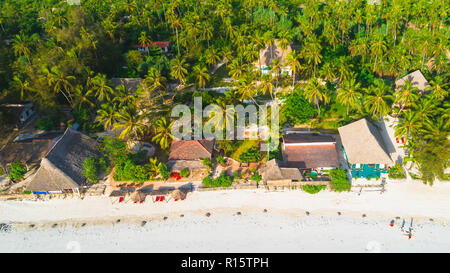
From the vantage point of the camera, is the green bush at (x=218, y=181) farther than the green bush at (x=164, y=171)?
No

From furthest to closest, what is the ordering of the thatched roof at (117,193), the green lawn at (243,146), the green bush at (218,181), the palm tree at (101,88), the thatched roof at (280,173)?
the palm tree at (101,88), the green lawn at (243,146), the green bush at (218,181), the thatched roof at (117,193), the thatched roof at (280,173)

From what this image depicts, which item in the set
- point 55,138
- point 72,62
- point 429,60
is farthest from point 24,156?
point 429,60

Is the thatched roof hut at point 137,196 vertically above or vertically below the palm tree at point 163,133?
below

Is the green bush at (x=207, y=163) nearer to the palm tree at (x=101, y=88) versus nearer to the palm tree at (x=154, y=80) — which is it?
the palm tree at (x=154, y=80)

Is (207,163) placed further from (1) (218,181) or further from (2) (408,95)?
(2) (408,95)

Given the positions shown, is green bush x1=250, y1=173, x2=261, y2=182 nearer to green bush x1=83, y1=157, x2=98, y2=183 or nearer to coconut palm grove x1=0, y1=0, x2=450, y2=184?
coconut palm grove x1=0, y1=0, x2=450, y2=184

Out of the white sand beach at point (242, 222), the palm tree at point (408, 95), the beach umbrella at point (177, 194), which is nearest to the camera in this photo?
the white sand beach at point (242, 222)

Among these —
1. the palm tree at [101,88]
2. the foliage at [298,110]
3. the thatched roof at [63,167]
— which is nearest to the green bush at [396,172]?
the foliage at [298,110]
